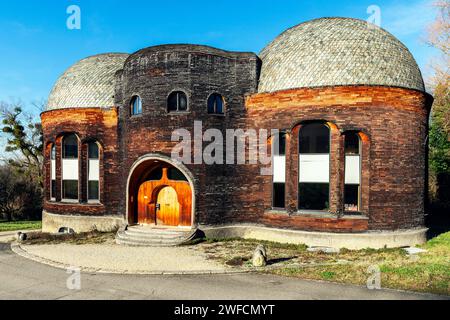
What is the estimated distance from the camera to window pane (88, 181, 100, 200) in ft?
59.7

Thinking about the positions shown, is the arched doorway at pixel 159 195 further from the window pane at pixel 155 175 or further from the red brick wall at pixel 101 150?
the red brick wall at pixel 101 150

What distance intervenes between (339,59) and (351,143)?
3.54 metres

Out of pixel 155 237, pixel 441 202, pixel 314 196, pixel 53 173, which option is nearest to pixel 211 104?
pixel 314 196

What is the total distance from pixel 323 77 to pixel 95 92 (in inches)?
478

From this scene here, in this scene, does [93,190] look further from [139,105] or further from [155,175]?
[139,105]

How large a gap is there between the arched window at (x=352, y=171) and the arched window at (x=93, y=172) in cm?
1280

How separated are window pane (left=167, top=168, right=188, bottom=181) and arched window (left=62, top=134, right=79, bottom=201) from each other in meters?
6.18

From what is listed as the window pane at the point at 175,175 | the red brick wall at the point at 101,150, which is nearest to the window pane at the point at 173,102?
the window pane at the point at 175,175

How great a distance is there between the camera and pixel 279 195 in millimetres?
14836

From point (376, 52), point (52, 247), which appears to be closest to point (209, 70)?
point (376, 52)

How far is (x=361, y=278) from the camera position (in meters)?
9.33

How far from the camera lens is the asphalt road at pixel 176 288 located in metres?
8.20

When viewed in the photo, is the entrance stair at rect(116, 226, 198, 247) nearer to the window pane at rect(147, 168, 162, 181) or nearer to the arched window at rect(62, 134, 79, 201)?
the window pane at rect(147, 168, 162, 181)
